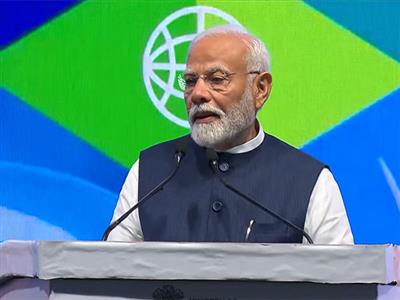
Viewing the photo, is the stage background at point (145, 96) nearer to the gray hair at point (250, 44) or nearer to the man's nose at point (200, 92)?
the gray hair at point (250, 44)

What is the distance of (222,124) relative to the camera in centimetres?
239

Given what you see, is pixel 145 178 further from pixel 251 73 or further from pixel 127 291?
pixel 127 291

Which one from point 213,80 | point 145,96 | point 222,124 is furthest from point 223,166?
point 145,96

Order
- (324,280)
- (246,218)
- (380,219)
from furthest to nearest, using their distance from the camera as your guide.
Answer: (380,219)
(246,218)
(324,280)

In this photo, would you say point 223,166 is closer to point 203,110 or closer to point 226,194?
point 226,194

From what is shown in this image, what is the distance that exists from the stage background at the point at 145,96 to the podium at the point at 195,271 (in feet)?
4.68

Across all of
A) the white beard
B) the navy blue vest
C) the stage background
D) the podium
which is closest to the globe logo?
the stage background

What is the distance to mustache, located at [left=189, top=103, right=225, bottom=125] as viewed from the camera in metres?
2.35

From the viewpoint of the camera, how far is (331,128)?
307 centimetres

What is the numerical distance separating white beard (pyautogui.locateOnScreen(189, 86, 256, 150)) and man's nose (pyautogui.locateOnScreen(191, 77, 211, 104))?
0.7 inches

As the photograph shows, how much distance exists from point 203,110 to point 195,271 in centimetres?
81

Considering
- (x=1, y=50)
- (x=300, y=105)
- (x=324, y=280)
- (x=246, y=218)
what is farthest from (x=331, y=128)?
(x=324, y=280)

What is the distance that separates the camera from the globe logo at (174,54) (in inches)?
120

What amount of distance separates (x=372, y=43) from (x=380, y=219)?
0.61 meters
